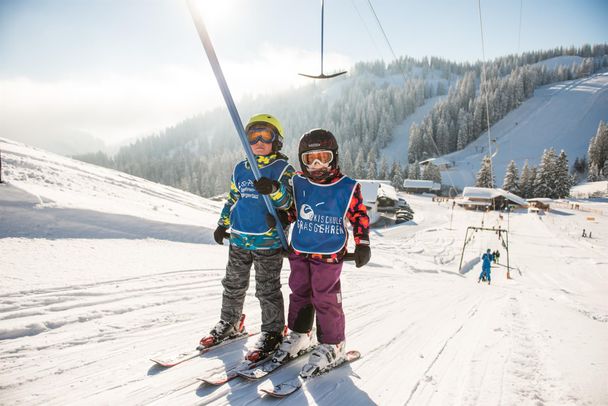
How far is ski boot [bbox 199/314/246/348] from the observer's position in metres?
3.34

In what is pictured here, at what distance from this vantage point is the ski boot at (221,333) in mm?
3336

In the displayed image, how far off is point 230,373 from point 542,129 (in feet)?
432

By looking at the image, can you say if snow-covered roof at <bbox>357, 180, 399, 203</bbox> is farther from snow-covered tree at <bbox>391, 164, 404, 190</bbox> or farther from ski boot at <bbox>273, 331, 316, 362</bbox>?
ski boot at <bbox>273, 331, 316, 362</bbox>

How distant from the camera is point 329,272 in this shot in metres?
3.09

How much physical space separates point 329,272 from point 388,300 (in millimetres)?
2883

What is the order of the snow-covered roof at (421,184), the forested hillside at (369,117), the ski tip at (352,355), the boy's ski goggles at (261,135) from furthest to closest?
the forested hillside at (369,117), the snow-covered roof at (421,184), the boy's ski goggles at (261,135), the ski tip at (352,355)

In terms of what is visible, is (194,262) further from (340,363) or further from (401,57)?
(401,57)

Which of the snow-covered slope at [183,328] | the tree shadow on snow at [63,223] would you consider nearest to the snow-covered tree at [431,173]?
the snow-covered slope at [183,328]

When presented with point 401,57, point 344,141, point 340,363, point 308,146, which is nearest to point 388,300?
point 340,363

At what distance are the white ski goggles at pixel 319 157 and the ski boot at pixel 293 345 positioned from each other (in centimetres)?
174

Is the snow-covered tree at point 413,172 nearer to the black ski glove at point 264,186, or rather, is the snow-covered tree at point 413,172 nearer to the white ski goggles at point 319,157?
the white ski goggles at point 319,157

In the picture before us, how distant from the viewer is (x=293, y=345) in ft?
10.5

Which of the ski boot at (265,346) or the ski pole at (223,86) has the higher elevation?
the ski pole at (223,86)

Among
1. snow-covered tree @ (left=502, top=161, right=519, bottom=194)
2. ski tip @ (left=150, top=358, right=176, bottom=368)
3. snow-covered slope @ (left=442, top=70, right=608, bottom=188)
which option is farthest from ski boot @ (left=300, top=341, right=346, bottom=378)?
snow-covered slope @ (left=442, top=70, right=608, bottom=188)
